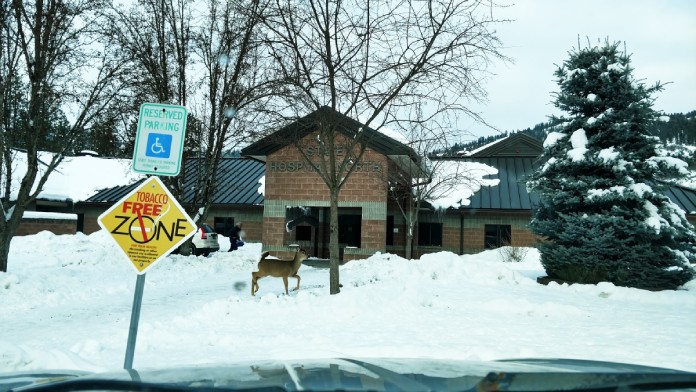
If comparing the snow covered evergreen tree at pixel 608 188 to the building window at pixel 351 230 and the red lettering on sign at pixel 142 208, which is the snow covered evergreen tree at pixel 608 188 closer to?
the red lettering on sign at pixel 142 208

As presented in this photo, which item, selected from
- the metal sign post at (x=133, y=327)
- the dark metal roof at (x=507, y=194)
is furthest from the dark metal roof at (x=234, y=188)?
the metal sign post at (x=133, y=327)

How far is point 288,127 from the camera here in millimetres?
13445

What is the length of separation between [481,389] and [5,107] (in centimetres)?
1671

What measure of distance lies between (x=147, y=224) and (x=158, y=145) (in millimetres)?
825

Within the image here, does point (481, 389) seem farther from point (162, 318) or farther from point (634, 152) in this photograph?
point (634, 152)

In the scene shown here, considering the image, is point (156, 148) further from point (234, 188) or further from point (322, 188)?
point (234, 188)

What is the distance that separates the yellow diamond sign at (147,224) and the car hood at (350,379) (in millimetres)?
3175

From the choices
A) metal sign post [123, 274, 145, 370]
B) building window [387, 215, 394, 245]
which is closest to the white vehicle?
building window [387, 215, 394, 245]

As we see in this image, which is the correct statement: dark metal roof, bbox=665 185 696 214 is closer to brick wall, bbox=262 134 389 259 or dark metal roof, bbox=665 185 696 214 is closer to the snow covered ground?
the snow covered ground

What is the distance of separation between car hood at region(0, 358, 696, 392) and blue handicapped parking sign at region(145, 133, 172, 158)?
11.7 ft

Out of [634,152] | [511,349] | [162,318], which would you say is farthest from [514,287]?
[162,318]

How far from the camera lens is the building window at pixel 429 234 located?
27734mm

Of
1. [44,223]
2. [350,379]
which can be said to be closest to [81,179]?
[44,223]

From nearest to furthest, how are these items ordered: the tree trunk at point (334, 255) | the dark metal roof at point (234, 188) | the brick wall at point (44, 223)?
the tree trunk at point (334, 255) < the brick wall at point (44, 223) < the dark metal roof at point (234, 188)
